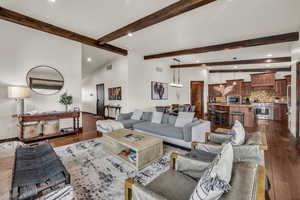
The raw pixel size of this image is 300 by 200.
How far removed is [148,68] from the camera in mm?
7020

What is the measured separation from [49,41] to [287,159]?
6811mm

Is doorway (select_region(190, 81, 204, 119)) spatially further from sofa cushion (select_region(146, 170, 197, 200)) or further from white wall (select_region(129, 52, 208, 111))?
sofa cushion (select_region(146, 170, 197, 200))

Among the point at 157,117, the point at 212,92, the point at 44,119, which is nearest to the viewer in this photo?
the point at 44,119

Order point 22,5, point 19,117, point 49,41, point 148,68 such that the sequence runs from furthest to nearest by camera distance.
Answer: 1. point 148,68
2. point 49,41
3. point 19,117
4. point 22,5

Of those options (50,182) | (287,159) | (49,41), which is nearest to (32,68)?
(49,41)

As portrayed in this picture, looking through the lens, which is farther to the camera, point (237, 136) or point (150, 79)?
point (150, 79)

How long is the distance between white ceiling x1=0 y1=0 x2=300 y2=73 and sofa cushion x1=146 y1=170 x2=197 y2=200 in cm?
307

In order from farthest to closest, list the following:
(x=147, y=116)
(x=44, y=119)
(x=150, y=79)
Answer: (x=150, y=79) → (x=147, y=116) → (x=44, y=119)

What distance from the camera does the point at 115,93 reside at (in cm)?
675

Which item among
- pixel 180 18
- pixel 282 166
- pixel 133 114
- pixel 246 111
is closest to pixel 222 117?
pixel 246 111

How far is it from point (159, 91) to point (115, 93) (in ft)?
8.01

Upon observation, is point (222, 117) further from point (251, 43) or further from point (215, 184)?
point (215, 184)

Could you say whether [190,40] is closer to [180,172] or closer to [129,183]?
[180,172]

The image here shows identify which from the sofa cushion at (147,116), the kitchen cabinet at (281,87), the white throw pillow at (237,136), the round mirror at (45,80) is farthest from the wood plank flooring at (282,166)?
the kitchen cabinet at (281,87)
